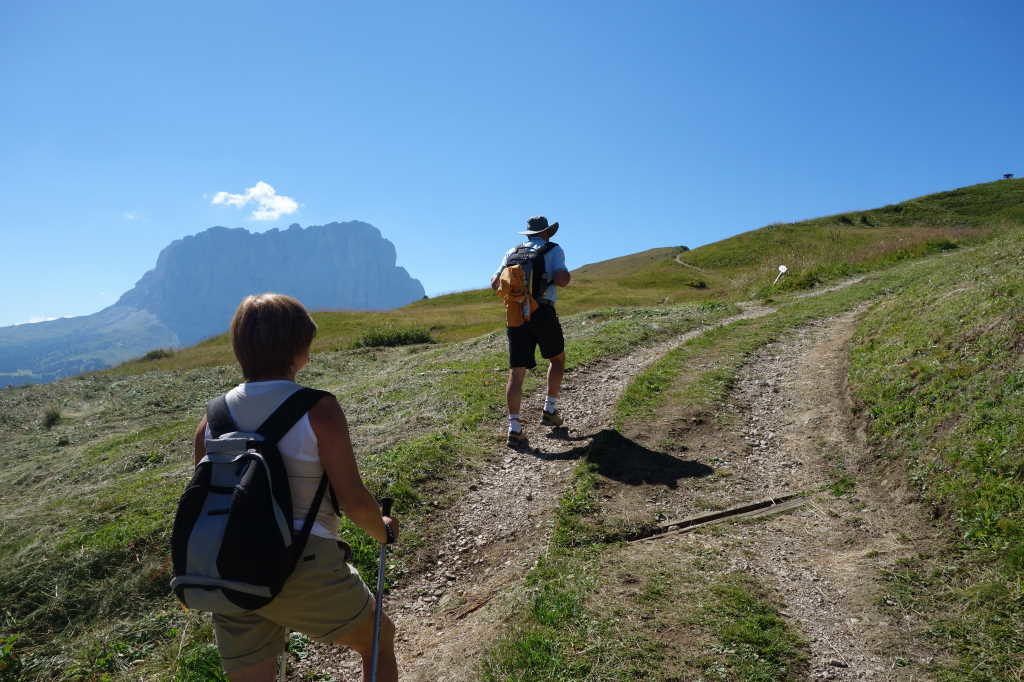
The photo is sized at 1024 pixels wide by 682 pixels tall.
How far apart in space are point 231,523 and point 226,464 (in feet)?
0.94

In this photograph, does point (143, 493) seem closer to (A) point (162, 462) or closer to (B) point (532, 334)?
(A) point (162, 462)

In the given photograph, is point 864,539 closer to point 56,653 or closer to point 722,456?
point 722,456

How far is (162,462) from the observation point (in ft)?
43.7

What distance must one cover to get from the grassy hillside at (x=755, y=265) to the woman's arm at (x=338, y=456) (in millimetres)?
26262

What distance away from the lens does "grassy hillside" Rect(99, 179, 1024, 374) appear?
30.6 m

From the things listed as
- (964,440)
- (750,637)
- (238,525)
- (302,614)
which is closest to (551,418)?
(964,440)

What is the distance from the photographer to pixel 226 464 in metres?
2.79

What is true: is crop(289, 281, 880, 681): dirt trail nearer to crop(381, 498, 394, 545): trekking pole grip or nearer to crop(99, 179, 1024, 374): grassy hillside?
crop(381, 498, 394, 545): trekking pole grip

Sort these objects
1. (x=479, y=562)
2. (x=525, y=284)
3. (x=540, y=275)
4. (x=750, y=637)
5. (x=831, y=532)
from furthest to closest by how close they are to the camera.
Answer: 1. (x=540, y=275)
2. (x=525, y=284)
3. (x=479, y=562)
4. (x=831, y=532)
5. (x=750, y=637)

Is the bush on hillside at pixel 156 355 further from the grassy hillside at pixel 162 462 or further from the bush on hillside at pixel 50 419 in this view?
the bush on hillside at pixel 50 419

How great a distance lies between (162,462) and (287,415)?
42.0 ft

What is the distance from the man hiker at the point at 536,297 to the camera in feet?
29.4

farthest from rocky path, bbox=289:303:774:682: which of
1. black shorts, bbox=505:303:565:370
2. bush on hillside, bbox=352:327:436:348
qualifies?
bush on hillside, bbox=352:327:436:348

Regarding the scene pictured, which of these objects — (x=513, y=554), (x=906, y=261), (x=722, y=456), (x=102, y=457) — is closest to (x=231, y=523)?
(x=513, y=554)
